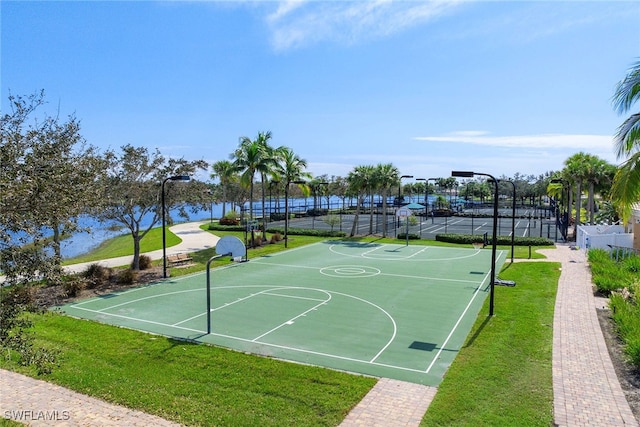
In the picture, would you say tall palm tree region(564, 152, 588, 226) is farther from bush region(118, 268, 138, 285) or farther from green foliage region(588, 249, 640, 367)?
bush region(118, 268, 138, 285)

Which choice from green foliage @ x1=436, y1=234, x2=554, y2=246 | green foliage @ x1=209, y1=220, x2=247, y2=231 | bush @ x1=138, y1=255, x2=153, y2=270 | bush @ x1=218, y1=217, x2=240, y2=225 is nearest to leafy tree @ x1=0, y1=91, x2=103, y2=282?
bush @ x1=138, y1=255, x2=153, y2=270

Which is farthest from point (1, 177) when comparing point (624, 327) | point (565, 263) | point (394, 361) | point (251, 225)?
point (565, 263)

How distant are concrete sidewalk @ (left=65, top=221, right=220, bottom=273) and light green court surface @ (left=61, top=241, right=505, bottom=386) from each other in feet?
20.3

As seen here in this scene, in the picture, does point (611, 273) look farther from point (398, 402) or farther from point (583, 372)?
point (398, 402)

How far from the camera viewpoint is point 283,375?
10.1 m

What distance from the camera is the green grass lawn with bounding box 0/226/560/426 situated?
27.5 ft

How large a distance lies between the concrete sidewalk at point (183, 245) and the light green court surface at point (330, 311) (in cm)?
617

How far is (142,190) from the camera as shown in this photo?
2123 cm

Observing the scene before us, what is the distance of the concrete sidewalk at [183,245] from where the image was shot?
25433 mm

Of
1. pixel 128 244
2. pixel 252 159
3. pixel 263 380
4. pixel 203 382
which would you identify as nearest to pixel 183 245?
pixel 128 244

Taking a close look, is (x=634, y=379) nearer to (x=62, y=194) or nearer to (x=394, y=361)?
(x=394, y=361)

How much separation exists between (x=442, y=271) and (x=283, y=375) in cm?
1481

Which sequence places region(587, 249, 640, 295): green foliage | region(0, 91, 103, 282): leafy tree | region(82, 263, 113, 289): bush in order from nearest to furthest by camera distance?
region(0, 91, 103, 282): leafy tree < region(587, 249, 640, 295): green foliage < region(82, 263, 113, 289): bush

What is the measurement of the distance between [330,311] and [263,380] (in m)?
6.07
